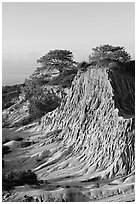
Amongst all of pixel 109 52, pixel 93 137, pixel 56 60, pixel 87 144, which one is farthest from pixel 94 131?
pixel 56 60

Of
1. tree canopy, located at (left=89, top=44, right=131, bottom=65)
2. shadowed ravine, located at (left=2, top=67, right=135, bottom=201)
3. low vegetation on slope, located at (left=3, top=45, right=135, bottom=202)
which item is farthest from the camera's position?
tree canopy, located at (left=89, top=44, right=131, bottom=65)

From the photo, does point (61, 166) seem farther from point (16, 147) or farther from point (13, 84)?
point (13, 84)

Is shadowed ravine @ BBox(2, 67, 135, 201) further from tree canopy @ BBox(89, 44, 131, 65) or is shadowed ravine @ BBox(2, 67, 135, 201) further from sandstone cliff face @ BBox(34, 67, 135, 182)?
tree canopy @ BBox(89, 44, 131, 65)

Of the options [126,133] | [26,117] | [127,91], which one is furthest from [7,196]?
[26,117]

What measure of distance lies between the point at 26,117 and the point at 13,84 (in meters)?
24.7

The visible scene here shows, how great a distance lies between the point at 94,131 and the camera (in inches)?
917

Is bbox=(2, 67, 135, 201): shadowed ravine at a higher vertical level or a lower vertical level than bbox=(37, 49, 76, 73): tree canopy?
lower

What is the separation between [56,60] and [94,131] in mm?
31727

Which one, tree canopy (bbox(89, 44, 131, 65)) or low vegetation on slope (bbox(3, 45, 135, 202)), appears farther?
tree canopy (bbox(89, 44, 131, 65))

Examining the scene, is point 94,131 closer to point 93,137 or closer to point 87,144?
point 93,137

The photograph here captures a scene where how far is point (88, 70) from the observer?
26.8m

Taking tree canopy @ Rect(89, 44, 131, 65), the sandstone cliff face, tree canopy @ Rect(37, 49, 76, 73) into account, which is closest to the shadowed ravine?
the sandstone cliff face

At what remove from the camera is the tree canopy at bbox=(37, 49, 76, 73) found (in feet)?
173

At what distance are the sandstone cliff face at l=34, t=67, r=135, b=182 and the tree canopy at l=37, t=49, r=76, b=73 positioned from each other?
24.6 metres
